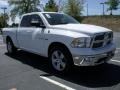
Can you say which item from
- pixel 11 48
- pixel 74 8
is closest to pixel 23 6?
pixel 74 8

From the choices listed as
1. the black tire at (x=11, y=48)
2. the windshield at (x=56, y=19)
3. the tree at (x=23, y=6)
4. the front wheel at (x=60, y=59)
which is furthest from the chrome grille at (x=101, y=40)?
the tree at (x=23, y=6)

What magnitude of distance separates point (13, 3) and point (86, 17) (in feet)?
86.0

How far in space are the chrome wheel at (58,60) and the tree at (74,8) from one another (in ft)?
149

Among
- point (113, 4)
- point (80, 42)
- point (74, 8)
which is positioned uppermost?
point (113, 4)

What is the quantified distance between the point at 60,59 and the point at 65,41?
27.1 inches

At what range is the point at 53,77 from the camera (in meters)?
7.46

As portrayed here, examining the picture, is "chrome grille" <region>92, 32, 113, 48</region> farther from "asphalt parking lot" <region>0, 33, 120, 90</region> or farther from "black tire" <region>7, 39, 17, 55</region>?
"black tire" <region>7, 39, 17, 55</region>

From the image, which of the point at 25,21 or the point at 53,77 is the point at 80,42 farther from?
the point at 25,21

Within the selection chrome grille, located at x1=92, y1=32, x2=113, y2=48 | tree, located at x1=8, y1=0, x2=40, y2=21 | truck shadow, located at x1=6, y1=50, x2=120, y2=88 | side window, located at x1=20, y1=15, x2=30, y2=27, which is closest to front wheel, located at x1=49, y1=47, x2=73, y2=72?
truck shadow, located at x1=6, y1=50, x2=120, y2=88

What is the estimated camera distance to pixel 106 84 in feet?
21.8

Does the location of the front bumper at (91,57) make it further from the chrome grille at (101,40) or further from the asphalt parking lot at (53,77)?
the asphalt parking lot at (53,77)

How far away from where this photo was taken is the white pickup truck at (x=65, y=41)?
7.05 meters

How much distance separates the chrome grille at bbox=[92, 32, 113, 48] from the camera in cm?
717

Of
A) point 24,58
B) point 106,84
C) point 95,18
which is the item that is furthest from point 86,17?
point 106,84
